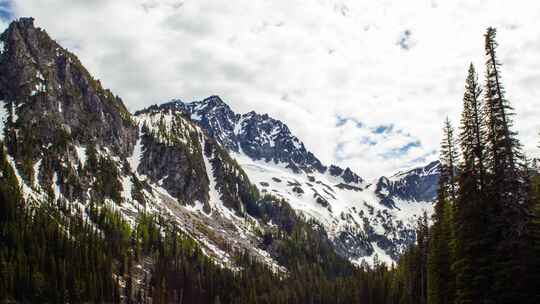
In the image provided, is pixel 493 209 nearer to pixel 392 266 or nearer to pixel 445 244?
pixel 445 244

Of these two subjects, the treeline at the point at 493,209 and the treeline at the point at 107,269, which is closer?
the treeline at the point at 493,209

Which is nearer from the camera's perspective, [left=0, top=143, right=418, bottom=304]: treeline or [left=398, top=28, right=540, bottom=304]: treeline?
[left=398, top=28, right=540, bottom=304]: treeline

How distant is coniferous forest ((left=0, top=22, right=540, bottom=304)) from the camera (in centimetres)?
3444

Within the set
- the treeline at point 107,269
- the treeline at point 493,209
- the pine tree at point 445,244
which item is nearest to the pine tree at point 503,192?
the treeline at point 493,209

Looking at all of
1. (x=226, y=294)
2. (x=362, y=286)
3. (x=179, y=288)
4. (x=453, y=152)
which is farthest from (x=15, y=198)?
(x=453, y=152)

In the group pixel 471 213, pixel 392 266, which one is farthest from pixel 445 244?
pixel 392 266

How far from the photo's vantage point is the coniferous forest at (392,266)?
113ft

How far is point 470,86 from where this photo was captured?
40.0m

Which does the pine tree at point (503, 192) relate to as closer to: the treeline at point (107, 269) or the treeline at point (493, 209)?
the treeline at point (493, 209)

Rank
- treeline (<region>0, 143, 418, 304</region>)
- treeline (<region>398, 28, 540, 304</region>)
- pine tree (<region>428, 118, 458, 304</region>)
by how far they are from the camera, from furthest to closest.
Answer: treeline (<region>0, 143, 418, 304</region>) → pine tree (<region>428, 118, 458, 304</region>) → treeline (<region>398, 28, 540, 304</region>)

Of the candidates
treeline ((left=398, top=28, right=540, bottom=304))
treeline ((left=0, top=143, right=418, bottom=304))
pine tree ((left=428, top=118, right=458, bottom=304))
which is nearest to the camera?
treeline ((left=398, top=28, right=540, bottom=304))

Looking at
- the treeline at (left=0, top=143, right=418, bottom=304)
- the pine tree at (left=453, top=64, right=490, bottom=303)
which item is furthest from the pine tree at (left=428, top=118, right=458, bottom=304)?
the treeline at (left=0, top=143, right=418, bottom=304)

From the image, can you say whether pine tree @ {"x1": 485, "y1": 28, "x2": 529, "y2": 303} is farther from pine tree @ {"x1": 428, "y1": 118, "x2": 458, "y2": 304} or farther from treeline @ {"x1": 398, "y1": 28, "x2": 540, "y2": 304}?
pine tree @ {"x1": 428, "y1": 118, "x2": 458, "y2": 304}

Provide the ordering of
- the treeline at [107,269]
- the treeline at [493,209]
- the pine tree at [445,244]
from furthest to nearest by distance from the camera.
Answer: the treeline at [107,269] < the pine tree at [445,244] < the treeline at [493,209]
